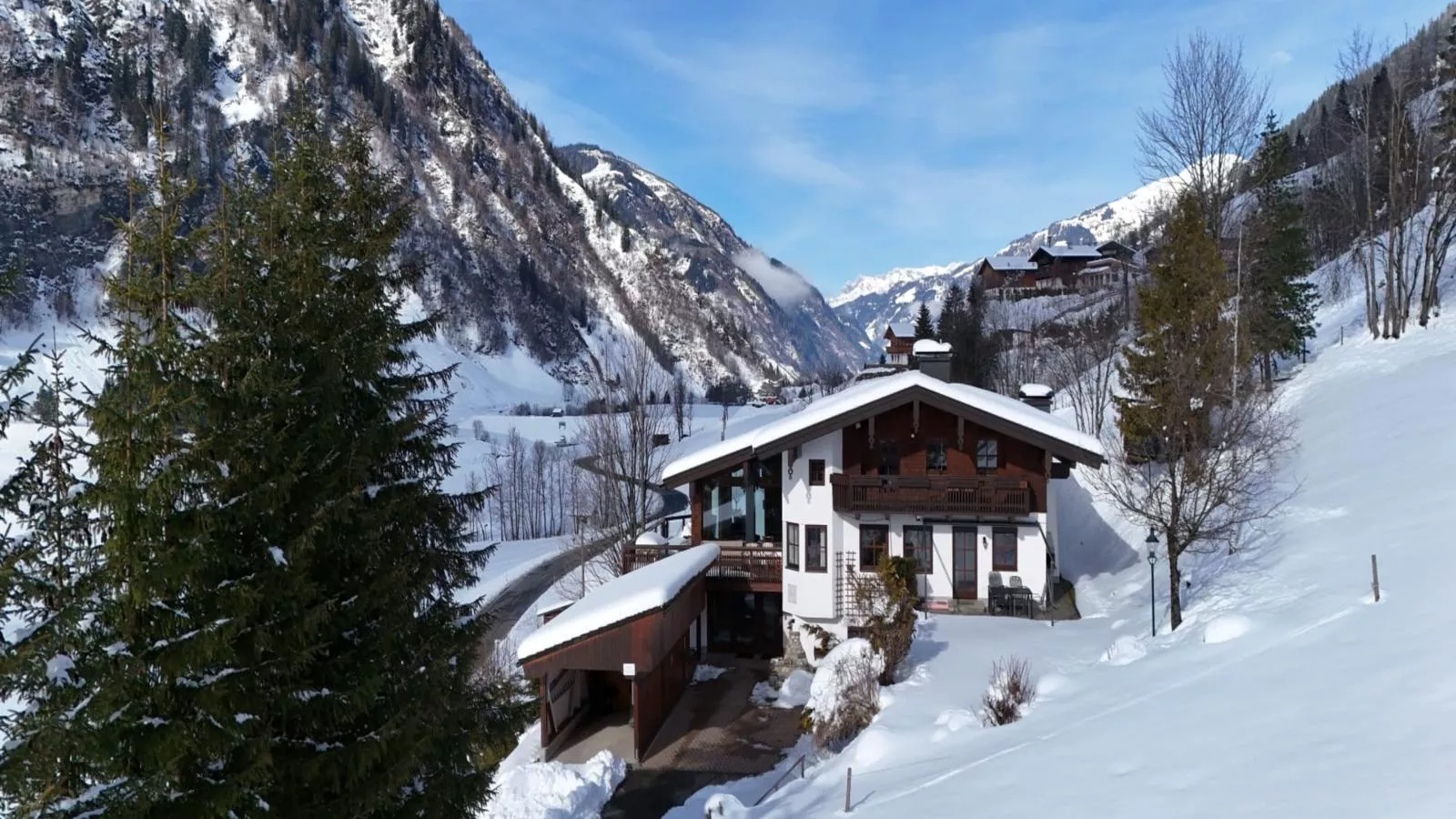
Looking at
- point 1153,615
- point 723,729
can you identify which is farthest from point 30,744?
point 1153,615

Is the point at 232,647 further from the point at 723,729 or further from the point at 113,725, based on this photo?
the point at 723,729

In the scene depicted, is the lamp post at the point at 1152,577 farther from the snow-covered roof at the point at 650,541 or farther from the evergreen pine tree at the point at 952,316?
the evergreen pine tree at the point at 952,316

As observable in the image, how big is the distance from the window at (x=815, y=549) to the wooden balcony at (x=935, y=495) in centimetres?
120

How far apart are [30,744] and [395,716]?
360cm

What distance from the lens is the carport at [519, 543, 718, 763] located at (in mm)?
17250

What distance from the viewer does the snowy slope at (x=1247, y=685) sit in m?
7.93

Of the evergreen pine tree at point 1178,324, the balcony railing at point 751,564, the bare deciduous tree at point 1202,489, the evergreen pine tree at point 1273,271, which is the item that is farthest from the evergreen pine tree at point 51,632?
the evergreen pine tree at point 1273,271

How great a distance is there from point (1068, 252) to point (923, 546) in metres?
86.6

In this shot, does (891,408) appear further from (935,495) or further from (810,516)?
(810,516)

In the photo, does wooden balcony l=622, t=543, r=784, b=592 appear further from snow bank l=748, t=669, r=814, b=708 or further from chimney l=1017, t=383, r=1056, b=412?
chimney l=1017, t=383, r=1056, b=412

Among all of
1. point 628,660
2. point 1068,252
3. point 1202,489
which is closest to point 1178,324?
point 1202,489

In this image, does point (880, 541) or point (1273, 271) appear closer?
point (880, 541)

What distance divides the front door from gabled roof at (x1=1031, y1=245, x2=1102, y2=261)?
279 feet

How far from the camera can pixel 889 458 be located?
23266mm
